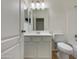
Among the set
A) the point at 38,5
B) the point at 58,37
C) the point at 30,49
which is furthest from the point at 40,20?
the point at 30,49

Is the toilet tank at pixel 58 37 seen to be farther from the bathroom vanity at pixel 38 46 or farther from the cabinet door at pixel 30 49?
the cabinet door at pixel 30 49

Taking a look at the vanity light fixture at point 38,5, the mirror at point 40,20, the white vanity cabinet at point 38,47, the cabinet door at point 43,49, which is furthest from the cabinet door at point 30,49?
the vanity light fixture at point 38,5

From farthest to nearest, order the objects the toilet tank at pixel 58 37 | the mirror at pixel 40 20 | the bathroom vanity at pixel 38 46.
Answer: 1. the mirror at pixel 40 20
2. the toilet tank at pixel 58 37
3. the bathroom vanity at pixel 38 46

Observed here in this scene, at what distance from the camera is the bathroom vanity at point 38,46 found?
4.09 metres

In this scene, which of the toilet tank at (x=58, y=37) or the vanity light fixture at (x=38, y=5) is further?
the vanity light fixture at (x=38, y=5)

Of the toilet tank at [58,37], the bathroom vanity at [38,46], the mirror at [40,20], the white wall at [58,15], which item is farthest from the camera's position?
the white wall at [58,15]

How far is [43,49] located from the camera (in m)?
4.15

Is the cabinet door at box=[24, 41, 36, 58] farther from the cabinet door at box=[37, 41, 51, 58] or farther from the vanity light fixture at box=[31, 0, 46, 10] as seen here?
the vanity light fixture at box=[31, 0, 46, 10]

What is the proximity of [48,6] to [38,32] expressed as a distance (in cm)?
105

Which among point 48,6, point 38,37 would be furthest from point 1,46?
point 48,6

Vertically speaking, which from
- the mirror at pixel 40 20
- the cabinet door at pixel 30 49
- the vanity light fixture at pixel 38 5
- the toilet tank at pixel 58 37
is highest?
the vanity light fixture at pixel 38 5

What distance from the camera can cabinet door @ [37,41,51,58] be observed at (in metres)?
4.12

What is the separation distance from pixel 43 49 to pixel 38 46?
0.19 m

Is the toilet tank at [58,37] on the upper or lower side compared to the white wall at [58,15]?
lower
